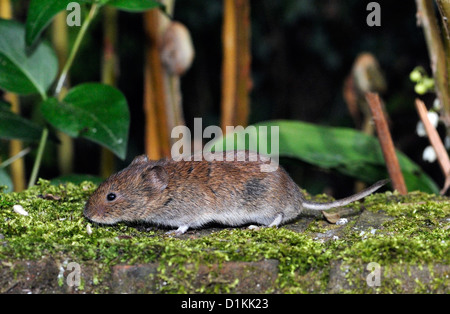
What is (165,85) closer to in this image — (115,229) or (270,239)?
(115,229)

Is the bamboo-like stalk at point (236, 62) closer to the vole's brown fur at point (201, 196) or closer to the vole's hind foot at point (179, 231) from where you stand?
the vole's brown fur at point (201, 196)

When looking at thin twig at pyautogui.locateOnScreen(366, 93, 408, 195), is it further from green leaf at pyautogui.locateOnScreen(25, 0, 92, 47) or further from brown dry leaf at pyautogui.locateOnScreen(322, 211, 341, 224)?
green leaf at pyautogui.locateOnScreen(25, 0, 92, 47)

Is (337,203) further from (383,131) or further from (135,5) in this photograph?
(135,5)

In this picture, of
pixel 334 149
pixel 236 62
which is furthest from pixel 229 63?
pixel 334 149

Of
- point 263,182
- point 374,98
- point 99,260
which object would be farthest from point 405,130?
point 99,260

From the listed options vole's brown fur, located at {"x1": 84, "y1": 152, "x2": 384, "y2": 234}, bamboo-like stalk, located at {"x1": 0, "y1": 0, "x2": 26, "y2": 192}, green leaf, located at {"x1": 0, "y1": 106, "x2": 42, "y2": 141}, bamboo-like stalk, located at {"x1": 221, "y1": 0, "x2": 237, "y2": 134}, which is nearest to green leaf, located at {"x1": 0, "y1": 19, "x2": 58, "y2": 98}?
green leaf, located at {"x1": 0, "y1": 106, "x2": 42, "y2": 141}

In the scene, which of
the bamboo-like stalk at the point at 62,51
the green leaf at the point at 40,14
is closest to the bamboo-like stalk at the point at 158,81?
the bamboo-like stalk at the point at 62,51
